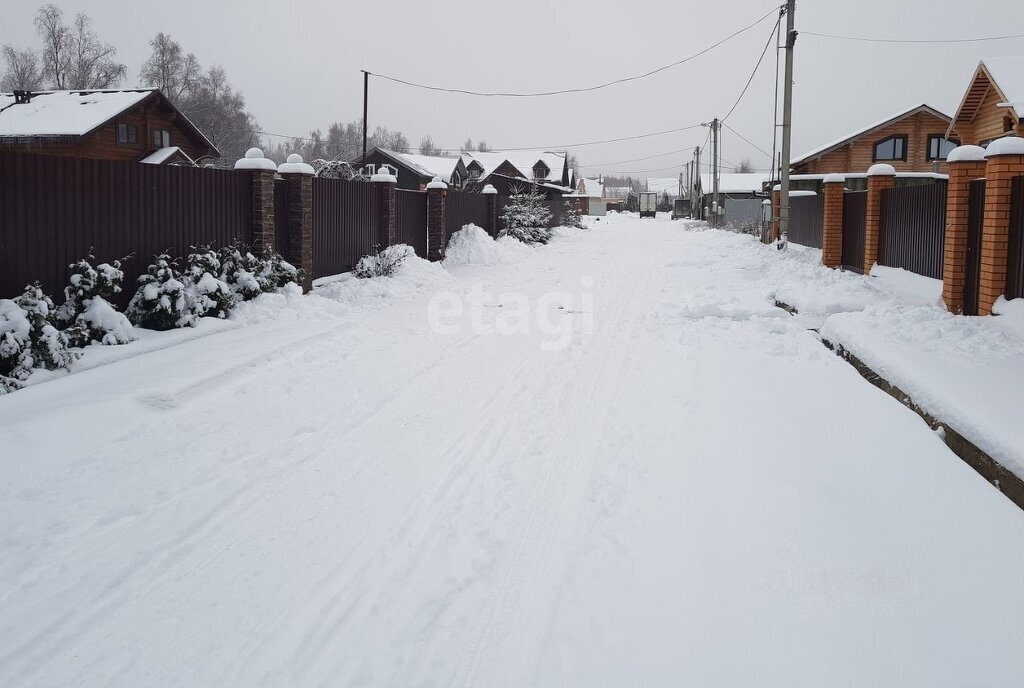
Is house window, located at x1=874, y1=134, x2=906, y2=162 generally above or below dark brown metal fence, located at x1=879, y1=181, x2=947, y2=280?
above

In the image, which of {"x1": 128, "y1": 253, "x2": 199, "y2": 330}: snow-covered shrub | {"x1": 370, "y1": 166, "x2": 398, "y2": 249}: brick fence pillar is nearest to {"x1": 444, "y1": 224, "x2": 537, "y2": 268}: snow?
{"x1": 370, "y1": 166, "x2": 398, "y2": 249}: brick fence pillar

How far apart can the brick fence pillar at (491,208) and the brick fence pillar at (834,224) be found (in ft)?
38.4

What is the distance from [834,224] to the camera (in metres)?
17.4

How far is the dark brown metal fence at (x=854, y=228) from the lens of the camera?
16203 millimetres

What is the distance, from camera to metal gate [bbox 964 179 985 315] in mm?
9758

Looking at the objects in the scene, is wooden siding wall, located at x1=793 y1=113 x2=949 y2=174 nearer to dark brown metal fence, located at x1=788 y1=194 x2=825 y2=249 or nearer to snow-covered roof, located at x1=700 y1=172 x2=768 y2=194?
dark brown metal fence, located at x1=788 y1=194 x2=825 y2=249

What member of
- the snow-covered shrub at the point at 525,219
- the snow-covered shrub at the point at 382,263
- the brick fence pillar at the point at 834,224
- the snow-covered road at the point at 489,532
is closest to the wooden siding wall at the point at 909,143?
the snow-covered shrub at the point at 525,219

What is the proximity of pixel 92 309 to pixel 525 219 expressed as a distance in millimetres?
22446

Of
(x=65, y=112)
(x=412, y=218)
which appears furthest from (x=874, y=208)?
(x=65, y=112)

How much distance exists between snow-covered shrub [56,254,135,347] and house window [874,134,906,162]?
43851 mm

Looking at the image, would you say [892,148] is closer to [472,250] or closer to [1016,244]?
[472,250]

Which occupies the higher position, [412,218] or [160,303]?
[412,218]

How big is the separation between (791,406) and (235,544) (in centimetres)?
475

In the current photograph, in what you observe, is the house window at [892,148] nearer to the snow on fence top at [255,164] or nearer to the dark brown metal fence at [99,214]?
the snow on fence top at [255,164]
